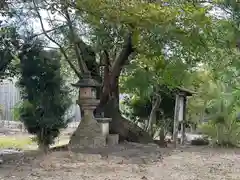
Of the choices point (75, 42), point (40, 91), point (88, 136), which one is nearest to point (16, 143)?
point (40, 91)

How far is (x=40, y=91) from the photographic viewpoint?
6762 millimetres

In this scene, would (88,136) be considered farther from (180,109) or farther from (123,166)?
(180,109)

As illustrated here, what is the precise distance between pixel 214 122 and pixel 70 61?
361 centimetres

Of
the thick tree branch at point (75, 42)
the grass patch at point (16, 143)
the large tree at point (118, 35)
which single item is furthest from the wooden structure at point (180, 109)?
the grass patch at point (16, 143)

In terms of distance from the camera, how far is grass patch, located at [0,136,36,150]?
9.03m

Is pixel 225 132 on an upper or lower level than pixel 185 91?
lower

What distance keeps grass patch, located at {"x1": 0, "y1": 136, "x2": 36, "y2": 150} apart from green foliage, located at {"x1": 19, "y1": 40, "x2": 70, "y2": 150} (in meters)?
1.77

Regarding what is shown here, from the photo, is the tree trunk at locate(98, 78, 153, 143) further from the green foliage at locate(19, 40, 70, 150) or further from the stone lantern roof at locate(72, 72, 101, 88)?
the green foliage at locate(19, 40, 70, 150)

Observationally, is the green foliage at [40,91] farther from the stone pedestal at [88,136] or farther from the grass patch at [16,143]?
the grass patch at [16,143]

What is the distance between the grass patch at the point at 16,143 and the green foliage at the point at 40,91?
69.6 inches

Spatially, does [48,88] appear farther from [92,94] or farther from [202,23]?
[202,23]

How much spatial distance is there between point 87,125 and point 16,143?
11.8 ft

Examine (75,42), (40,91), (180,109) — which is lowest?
(180,109)

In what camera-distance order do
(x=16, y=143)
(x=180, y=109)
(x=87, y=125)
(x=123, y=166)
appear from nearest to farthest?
(x=123, y=166) < (x=87, y=125) < (x=180, y=109) < (x=16, y=143)
